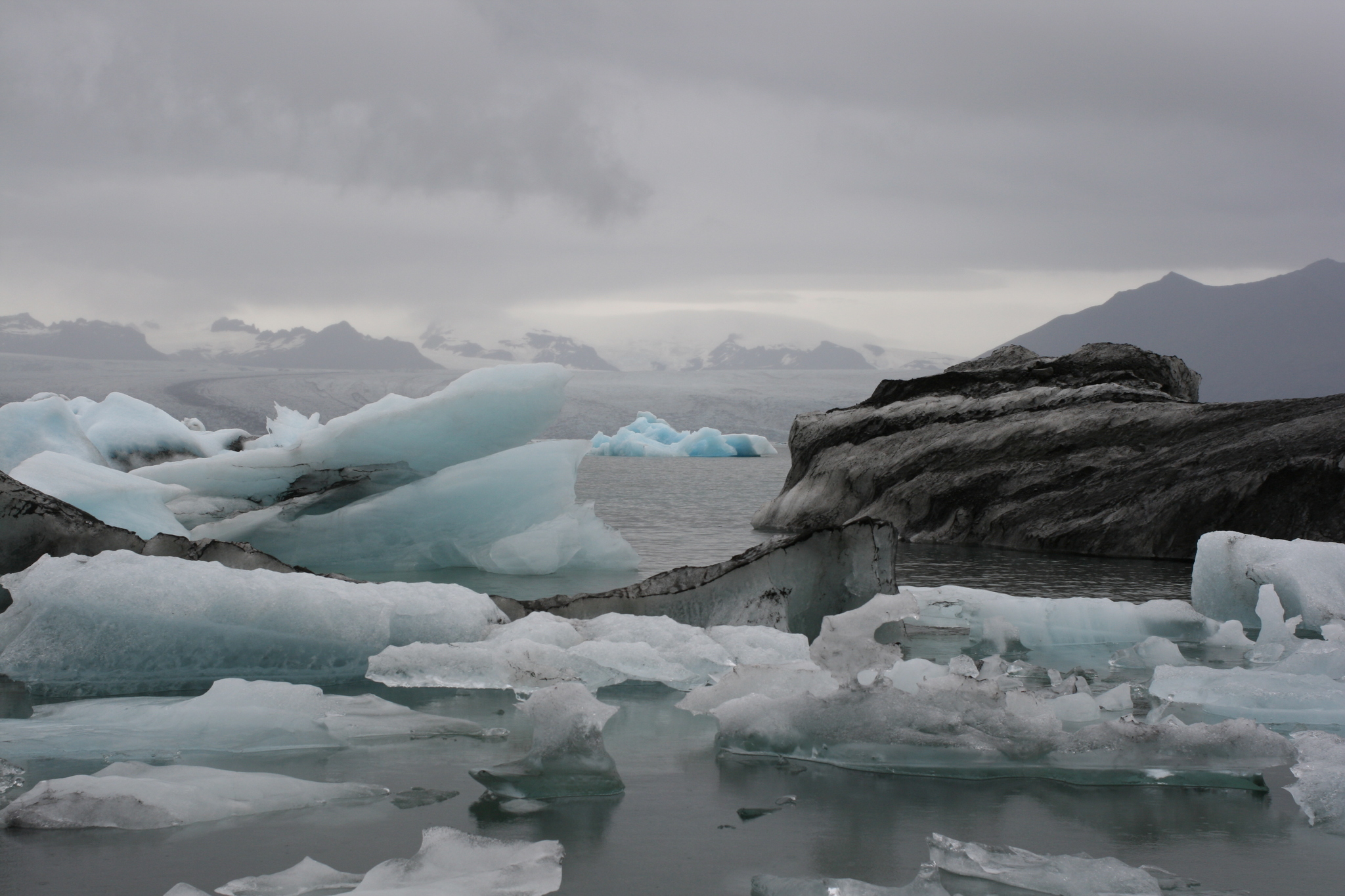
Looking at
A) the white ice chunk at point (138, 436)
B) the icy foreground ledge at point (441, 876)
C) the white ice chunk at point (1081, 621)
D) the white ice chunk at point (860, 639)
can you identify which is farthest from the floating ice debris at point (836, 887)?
the white ice chunk at point (138, 436)

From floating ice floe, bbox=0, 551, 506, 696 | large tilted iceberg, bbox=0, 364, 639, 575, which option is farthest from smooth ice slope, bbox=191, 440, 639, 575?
floating ice floe, bbox=0, 551, 506, 696

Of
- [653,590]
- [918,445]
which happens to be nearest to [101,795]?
[653,590]

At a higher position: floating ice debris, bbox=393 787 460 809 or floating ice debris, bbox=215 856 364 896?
floating ice debris, bbox=215 856 364 896

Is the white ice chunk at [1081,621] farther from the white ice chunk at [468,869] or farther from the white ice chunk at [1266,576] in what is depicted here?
the white ice chunk at [468,869]

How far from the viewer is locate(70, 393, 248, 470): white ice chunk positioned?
661 inches

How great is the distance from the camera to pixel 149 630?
4160 millimetres

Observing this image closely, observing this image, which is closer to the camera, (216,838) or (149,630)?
(216,838)

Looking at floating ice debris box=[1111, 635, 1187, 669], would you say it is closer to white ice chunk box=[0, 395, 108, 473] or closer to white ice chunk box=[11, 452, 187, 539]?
white ice chunk box=[11, 452, 187, 539]

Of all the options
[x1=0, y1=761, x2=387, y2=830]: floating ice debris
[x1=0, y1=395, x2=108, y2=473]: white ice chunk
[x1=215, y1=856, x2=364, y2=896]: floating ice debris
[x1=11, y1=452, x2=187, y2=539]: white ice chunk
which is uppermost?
[x1=0, y1=395, x2=108, y2=473]: white ice chunk

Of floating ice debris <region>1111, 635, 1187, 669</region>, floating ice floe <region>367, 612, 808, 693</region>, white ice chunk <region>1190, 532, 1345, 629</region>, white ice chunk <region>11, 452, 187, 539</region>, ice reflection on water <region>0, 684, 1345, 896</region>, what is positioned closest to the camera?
ice reflection on water <region>0, 684, 1345, 896</region>

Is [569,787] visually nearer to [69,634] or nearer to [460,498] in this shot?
[69,634]

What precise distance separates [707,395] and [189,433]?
5127cm

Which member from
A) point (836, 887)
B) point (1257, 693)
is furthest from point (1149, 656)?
point (836, 887)

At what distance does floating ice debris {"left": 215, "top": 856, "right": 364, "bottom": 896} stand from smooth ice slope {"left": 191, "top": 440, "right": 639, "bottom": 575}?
6326 millimetres
